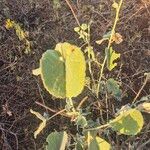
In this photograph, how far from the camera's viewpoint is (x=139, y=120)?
4.35 feet

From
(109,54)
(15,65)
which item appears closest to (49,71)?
(109,54)

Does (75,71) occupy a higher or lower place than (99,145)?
higher

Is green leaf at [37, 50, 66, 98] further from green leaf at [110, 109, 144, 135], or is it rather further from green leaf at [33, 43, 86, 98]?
green leaf at [110, 109, 144, 135]

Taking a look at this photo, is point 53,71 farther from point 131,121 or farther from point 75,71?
point 131,121

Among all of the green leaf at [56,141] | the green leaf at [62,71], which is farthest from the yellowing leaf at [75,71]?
the green leaf at [56,141]

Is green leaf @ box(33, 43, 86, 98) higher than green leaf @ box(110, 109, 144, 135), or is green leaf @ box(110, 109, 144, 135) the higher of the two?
green leaf @ box(33, 43, 86, 98)

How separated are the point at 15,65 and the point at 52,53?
1294 millimetres

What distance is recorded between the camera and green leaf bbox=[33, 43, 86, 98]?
4.13ft

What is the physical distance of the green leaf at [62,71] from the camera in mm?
1260

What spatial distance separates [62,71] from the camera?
130 cm

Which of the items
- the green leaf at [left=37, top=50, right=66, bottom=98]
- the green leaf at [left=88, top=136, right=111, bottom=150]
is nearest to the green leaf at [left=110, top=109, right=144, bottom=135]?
the green leaf at [left=88, top=136, right=111, bottom=150]

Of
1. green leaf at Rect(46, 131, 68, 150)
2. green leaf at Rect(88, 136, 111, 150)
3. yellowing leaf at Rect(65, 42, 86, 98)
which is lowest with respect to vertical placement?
green leaf at Rect(88, 136, 111, 150)

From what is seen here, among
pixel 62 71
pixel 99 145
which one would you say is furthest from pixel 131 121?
pixel 62 71

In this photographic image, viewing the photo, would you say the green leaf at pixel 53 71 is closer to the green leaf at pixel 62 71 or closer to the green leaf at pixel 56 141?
the green leaf at pixel 62 71
